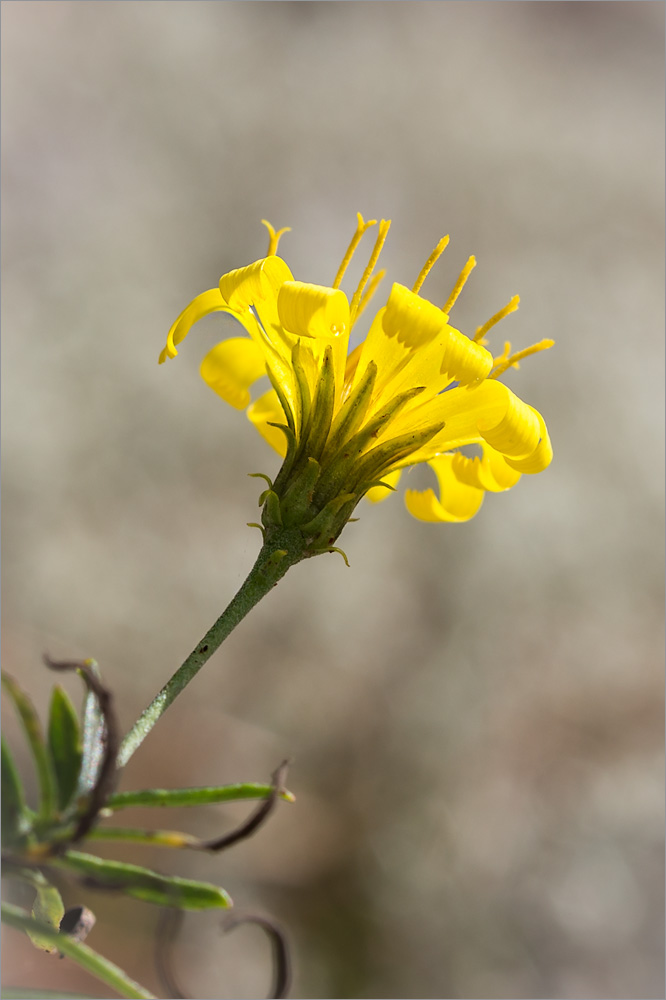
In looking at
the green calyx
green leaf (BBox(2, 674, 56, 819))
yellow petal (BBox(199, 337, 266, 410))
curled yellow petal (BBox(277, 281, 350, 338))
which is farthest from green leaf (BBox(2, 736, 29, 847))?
yellow petal (BBox(199, 337, 266, 410))

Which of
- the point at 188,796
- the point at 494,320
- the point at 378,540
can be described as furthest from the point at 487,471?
the point at 378,540

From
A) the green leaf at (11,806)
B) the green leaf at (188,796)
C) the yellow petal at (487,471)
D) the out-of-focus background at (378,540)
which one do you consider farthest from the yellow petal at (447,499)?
the out-of-focus background at (378,540)

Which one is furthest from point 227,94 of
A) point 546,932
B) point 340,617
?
point 546,932

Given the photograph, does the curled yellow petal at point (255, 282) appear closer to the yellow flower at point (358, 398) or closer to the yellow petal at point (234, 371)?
the yellow flower at point (358, 398)

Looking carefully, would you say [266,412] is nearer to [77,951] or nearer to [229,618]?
[229,618]

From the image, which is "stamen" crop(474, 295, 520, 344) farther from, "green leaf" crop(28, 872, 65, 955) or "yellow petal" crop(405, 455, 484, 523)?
"green leaf" crop(28, 872, 65, 955)
